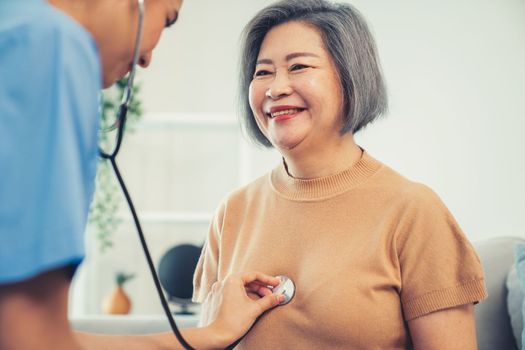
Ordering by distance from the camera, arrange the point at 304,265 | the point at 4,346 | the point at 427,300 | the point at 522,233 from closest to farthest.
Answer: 1. the point at 4,346
2. the point at 427,300
3. the point at 304,265
4. the point at 522,233

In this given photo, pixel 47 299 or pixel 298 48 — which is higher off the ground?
pixel 298 48

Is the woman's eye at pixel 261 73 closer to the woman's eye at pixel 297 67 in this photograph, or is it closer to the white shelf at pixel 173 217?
the woman's eye at pixel 297 67

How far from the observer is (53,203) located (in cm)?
52

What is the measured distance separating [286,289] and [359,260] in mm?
160

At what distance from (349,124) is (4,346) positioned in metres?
0.88

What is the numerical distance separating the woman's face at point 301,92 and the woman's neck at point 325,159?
0.7 inches

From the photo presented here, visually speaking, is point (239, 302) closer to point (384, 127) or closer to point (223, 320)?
point (223, 320)

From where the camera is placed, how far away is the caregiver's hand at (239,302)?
1.12 meters

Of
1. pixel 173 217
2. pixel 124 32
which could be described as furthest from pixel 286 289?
pixel 173 217

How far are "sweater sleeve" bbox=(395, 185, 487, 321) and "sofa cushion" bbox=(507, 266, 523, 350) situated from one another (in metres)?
0.54

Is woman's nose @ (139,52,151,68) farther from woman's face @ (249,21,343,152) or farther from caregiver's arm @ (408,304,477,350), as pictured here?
caregiver's arm @ (408,304,477,350)

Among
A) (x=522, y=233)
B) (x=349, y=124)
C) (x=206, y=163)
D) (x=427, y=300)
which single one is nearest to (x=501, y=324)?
(x=427, y=300)

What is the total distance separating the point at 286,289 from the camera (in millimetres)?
1195

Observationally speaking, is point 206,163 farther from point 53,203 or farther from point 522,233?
point 53,203
